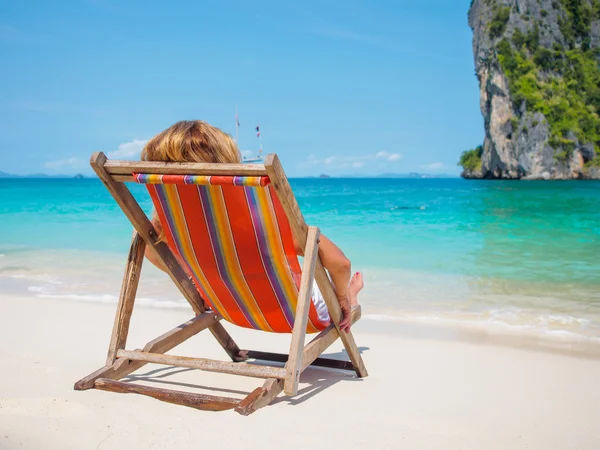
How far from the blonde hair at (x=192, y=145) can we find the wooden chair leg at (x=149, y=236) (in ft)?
0.57

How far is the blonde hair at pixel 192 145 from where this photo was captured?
2240 mm

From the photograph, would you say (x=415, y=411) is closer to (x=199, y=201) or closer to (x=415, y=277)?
(x=199, y=201)

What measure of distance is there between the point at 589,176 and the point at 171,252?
2776 inches

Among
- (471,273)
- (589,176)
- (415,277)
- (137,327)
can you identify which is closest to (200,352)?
(137,327)

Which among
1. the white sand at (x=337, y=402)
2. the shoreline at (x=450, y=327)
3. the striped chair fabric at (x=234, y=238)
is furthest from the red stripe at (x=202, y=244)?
the shoreline at (x=450, y=327)

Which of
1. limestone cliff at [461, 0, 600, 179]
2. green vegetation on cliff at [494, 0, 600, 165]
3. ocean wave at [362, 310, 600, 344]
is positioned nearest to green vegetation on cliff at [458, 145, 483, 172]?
limestone cliff at [461, 0, 600, 179]

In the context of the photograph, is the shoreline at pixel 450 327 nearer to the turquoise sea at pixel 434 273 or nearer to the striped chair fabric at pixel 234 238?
the turquoise sea at pixel 434 273

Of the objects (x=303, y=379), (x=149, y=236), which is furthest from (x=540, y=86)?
(x=149, y=236)

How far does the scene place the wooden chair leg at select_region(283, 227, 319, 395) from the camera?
88.0 inches

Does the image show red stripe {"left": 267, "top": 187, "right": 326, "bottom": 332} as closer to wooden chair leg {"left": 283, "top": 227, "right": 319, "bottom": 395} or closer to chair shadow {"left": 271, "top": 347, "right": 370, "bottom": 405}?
wooden chair leg {"left": 283, "top": 227, "right": 319, "bottom": 395}

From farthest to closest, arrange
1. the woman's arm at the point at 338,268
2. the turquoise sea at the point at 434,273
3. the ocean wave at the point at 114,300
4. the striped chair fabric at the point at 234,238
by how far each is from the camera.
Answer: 1. the ocean wave at the point at 114,300
2. the turquoise sea at the point at 434,273
3. the woman's arm at the point at 338,268
4. the striped chair fabric at the point at 234,238

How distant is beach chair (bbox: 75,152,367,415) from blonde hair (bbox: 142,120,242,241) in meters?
0.10

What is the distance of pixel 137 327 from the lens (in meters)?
4.22

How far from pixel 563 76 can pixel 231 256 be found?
76.0 metres
